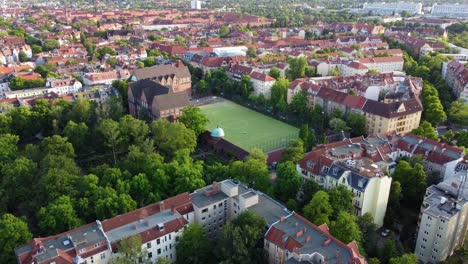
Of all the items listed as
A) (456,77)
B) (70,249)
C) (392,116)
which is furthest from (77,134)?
(456,77)

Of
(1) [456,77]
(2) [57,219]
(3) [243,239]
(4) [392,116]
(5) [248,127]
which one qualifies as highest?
(1) [456,77]

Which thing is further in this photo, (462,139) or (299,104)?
(299,104)

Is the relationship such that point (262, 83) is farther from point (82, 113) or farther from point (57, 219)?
point (57, 219)

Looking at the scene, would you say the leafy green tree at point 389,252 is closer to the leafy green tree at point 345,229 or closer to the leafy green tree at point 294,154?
the leafy green tree at point 345,229

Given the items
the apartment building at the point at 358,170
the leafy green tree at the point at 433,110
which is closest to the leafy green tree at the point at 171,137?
the apartment building at the point at 358,170

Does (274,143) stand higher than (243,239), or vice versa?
(243,239)

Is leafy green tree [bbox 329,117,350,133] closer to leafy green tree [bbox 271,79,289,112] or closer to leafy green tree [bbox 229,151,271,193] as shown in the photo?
leafy green tree [bbox 271,79,289,112]

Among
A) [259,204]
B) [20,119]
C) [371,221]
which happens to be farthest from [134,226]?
[20,119]

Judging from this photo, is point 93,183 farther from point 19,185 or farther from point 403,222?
point 403,222
